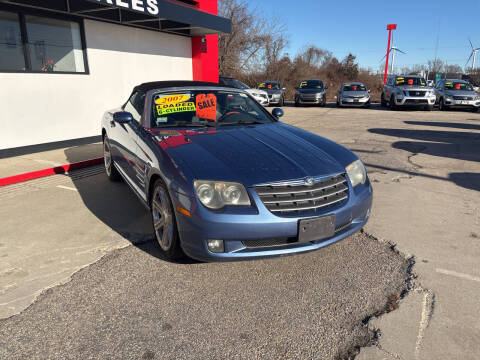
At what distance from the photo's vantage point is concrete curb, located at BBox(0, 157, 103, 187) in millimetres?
5477

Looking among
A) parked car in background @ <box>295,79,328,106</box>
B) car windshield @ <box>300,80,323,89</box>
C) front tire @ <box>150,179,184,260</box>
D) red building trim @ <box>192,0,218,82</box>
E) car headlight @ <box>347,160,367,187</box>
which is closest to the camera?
front tire @ <box>150,179,184,260</box>

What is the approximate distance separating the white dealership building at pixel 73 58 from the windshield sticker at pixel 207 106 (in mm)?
4241

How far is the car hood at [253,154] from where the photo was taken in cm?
268

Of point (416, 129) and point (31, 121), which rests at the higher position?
point (31, 121)

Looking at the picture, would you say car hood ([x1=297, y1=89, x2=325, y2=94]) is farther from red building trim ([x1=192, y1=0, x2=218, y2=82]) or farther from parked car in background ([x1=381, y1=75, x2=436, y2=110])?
red building trim ([x1=192, y1=0, x2=218, y2=82])

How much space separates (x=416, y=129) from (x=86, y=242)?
10543 millimetres

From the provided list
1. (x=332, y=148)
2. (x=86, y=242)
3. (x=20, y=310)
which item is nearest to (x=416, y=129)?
(x=332, y=148)

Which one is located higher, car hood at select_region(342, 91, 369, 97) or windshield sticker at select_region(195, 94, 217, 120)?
windshield sticker at select_region(195, 94, 217, 120)

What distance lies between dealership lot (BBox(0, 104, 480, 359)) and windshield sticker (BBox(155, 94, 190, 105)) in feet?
4.43

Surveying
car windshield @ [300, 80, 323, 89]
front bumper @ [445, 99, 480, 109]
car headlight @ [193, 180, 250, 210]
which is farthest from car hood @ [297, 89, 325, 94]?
car headlight @ [193, 180, 250, 210]

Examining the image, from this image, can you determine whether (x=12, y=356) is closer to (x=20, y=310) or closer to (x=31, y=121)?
(x=20, y=310)

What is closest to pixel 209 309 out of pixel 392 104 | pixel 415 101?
pixel 415 101

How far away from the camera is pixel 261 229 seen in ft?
8.15

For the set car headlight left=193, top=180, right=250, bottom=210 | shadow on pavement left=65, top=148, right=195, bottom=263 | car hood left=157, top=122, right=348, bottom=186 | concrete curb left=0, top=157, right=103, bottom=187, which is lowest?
shadow on pavement left=65, top=148, right=195, bottom=263
